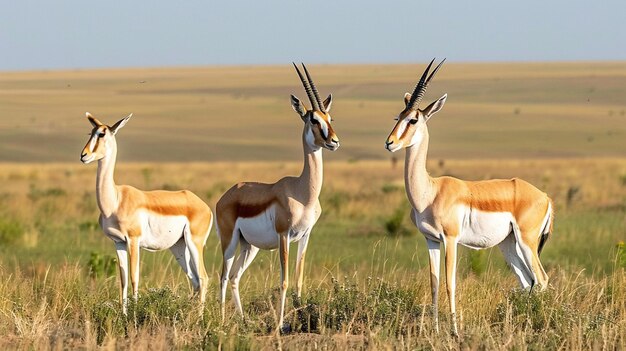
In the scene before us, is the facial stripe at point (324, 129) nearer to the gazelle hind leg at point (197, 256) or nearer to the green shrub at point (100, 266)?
the gazelle hind leg at point (197, 256)

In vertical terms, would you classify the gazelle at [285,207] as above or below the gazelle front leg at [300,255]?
above

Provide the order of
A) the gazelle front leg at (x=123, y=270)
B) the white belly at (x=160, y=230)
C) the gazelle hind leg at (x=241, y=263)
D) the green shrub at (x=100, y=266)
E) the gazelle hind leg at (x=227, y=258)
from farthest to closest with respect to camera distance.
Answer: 1. the green shrub at (x=100, y=266)
2. the gazelle hind leg at (x=241, y=263)
3. the white belly at (x=160, y=230)
4. the gazelle hind leg at (x=227, y=258)
5. the gazelle front leg at (x=123, y=270)

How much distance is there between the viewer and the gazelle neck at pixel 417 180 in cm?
1058

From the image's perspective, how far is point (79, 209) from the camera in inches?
1141

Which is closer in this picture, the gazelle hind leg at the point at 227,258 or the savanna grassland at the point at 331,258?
the savanna grassland at the point at 331,258

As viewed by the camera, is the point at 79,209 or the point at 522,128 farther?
the point at 522,128

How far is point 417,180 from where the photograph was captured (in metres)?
10.6

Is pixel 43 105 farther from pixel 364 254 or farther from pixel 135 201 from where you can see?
pixel 135 201

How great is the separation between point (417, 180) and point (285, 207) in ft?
4.10

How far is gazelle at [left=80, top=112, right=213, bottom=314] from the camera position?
11.1 metres

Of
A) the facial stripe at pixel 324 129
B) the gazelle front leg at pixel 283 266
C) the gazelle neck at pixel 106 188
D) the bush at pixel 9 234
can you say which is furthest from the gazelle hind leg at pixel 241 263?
the bush at pixel 9 234

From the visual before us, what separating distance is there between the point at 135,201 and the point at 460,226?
3.19 m

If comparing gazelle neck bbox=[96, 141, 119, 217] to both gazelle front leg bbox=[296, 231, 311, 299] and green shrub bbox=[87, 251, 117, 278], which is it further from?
green shrub bbox=[87, 251, 117, 278]

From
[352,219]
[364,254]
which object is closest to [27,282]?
[364,254]
